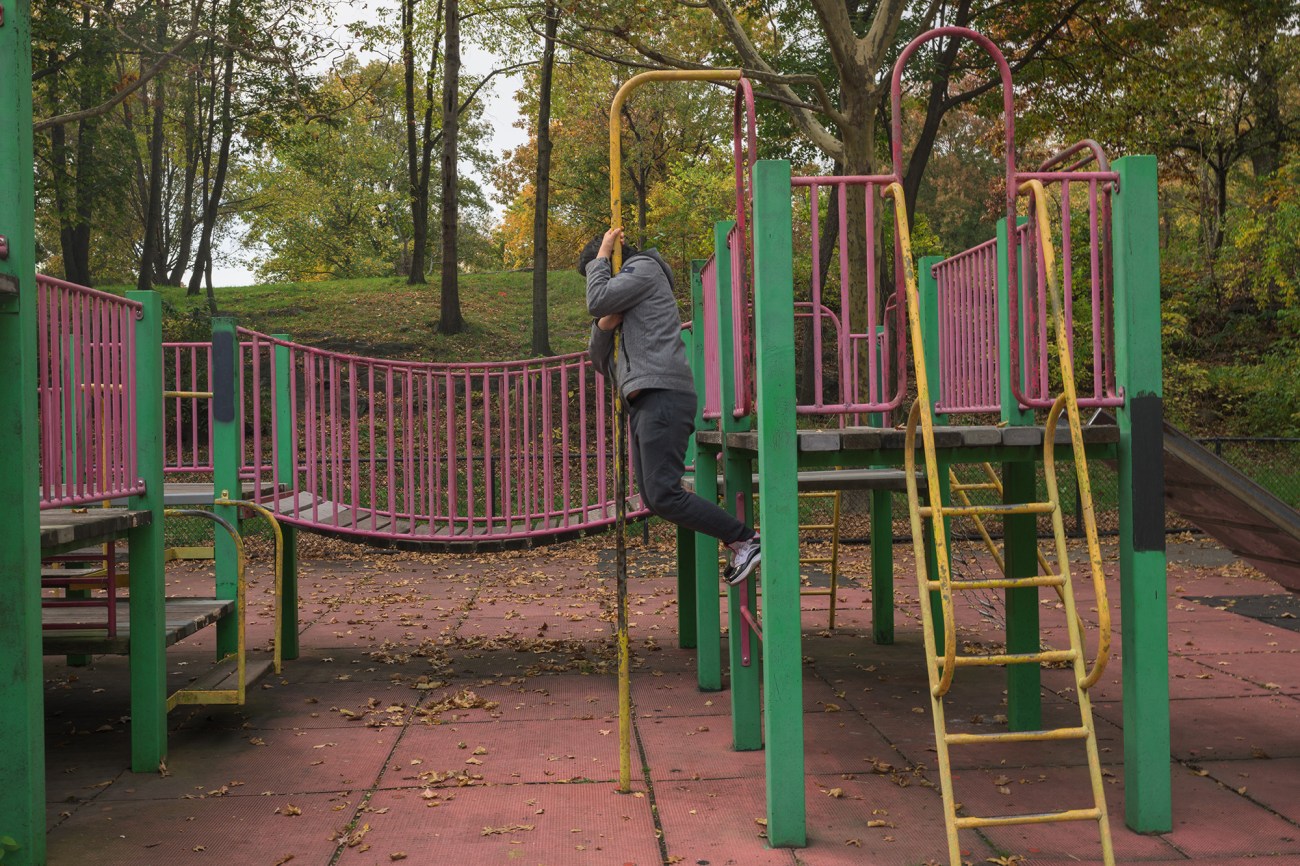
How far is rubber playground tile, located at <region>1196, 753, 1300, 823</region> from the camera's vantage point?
4.51 metres

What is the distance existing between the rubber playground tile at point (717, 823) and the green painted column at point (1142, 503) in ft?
4.31

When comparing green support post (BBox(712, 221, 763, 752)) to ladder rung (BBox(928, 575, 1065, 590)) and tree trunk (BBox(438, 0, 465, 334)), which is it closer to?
ladder rung (BBox(928, 575, 1065, 590))

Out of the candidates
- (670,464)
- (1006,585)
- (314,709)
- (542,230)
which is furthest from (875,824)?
(542,230)

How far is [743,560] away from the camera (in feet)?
17.3

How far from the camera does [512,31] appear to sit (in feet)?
88.4

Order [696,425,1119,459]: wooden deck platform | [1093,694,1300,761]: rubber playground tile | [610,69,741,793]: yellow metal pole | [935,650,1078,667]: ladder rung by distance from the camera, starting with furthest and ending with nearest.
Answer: [1093,694,1300,761]: rubber playground tile < [610,69,741,793]: yellow metal pole < [696,425,1119,459]: wooden deck platform < [935,650,1078,667]: ladder rung

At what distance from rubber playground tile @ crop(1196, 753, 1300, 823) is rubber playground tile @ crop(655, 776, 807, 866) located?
1903mm

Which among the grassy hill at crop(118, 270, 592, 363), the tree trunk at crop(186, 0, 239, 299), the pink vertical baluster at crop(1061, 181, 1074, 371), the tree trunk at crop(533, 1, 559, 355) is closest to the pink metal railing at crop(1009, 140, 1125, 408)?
the pink vertical baluster at crop(1061, 181, 1074, 371)

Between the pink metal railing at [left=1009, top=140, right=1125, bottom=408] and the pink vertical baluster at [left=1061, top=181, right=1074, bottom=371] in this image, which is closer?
the pink vertical baluster at [left=1061, top=181, right=1074, bottom=371]

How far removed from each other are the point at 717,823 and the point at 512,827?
0.77 m

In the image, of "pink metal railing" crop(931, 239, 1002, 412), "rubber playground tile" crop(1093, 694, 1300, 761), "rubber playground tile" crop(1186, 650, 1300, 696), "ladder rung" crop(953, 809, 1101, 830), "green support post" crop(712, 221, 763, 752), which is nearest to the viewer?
"ladder rung" crop(953, 809, 1101, 830)

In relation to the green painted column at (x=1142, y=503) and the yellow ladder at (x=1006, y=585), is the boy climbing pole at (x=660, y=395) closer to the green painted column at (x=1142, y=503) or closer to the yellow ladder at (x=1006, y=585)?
the yellow ladder at (x=1006, y=585)

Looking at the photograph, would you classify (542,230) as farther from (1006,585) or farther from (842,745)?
(1006,585)

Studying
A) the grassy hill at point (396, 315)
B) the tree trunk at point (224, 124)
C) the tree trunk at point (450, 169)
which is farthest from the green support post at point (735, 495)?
the tree trunk at point (450, 169)
